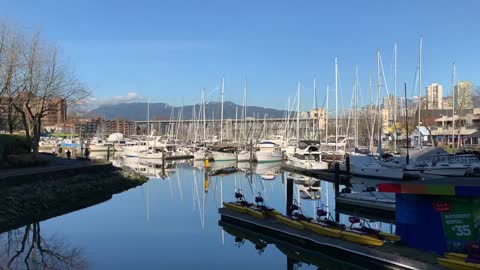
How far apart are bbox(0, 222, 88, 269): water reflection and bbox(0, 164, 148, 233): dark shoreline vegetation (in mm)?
1730

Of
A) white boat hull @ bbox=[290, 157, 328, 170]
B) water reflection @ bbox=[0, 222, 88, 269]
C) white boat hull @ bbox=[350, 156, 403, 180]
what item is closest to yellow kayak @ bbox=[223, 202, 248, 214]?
water reflection @ bbox=[0, 222, 88, 269]

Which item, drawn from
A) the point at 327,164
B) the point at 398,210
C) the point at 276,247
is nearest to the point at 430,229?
the point at 398,210

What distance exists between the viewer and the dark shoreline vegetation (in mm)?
29825

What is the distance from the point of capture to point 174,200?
42.9 meters

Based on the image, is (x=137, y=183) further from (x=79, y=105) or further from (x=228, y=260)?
(x=228, y=260)

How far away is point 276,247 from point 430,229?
805cm

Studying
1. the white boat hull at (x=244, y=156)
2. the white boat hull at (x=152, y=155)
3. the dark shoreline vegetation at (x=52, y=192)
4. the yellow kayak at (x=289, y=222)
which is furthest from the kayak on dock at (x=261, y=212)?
the white boat hull at (x=152, y=155)

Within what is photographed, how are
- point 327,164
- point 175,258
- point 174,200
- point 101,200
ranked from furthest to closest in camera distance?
1. point 327,164
2. point 174,200
3. point 101,200
4. point 175,258

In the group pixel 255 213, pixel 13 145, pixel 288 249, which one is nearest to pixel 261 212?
pixel 255 213

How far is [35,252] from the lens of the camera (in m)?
22.7

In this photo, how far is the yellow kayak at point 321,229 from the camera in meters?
21.4

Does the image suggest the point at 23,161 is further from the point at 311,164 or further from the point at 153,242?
the point at 311,164

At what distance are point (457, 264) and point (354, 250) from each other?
481 cm

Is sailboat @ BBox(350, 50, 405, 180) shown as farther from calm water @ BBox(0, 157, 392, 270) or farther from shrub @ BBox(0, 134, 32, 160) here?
shrub @ BBox(0, 134, 32, 160)
